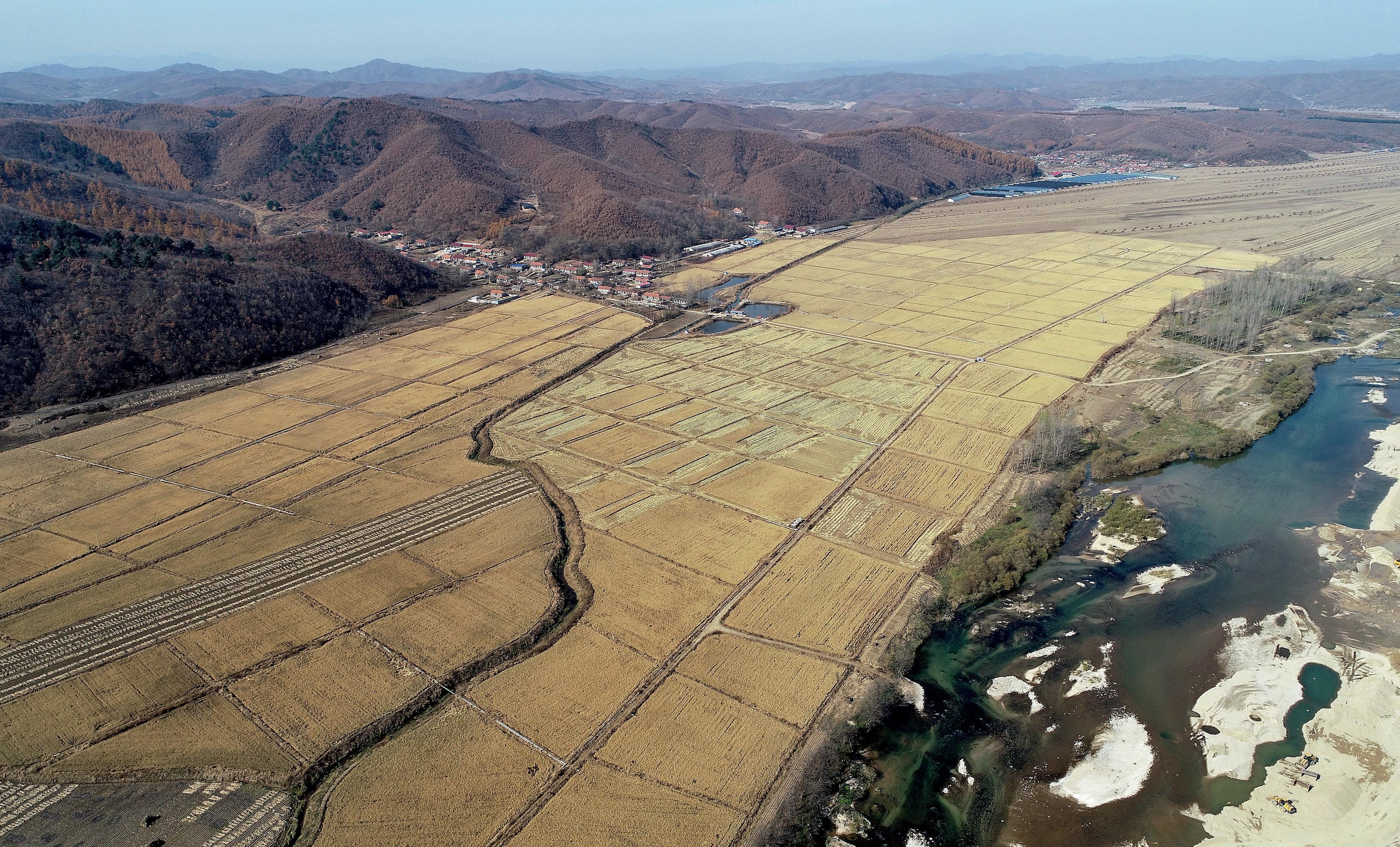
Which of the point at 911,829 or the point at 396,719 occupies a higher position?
the point at 396,719

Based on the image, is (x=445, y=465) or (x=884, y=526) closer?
(x=884, y=526)

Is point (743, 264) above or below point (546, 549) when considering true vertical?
above

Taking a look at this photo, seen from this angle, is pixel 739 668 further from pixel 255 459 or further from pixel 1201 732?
pixel 255 459

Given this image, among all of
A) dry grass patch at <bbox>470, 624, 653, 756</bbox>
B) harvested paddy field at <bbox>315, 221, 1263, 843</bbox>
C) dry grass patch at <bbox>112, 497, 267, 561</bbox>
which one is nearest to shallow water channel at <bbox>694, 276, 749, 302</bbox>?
harvested paddy field at <bbox>315, 221, 1263, 843</bbox>

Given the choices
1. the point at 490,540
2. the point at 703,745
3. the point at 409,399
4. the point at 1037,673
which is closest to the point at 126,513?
the point at 409,399

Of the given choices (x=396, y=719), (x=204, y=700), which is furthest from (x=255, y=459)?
(x=396, y=719)

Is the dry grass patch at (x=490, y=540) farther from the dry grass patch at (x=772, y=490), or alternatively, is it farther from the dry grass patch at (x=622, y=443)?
the dry grass patch at (x=772, y=490)

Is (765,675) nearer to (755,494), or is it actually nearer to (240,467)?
(755,494)

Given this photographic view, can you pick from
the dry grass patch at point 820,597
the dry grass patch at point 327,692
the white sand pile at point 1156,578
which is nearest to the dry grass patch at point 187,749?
the dry grass patch at point 327,692
